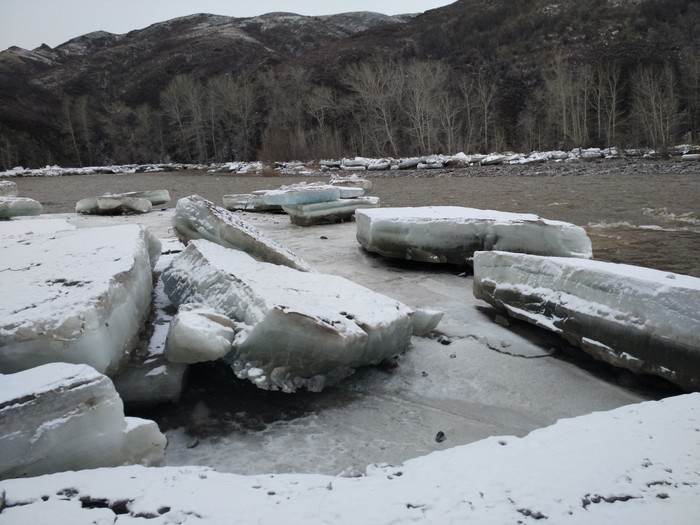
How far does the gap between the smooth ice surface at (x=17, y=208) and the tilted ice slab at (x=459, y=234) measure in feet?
18.0

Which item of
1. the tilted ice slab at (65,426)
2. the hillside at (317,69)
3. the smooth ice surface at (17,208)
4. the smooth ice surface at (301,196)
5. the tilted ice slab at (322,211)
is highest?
the hillside at (317,69)

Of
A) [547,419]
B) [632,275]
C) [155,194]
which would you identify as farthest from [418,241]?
[155,194]

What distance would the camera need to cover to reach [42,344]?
5.86ft

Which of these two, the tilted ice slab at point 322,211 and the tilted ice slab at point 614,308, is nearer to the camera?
the tilted ice slab at point 614,308

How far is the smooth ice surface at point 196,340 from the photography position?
2008 millimetres

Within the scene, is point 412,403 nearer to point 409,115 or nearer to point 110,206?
point 110,206

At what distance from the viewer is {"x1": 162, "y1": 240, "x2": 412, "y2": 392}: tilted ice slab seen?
6.88ft

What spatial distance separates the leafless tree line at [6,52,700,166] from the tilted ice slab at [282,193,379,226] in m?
20.8

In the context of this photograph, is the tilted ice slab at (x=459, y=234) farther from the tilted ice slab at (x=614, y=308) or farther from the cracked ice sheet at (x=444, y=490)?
the cracked ice sheet at (x=444, y=490)

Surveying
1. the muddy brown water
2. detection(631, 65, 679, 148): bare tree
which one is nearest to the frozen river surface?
the muddy brown water

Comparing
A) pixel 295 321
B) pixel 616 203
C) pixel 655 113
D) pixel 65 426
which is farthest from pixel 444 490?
pixel 655 113

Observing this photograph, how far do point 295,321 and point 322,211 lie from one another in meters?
4.68

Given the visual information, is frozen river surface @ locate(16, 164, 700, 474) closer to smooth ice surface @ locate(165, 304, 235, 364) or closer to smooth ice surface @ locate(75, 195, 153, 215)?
smooth ice surface @ locate(165, 304, 235, 364)

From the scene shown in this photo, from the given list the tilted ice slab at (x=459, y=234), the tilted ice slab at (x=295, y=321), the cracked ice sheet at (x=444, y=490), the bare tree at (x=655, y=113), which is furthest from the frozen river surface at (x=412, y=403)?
the bare tree at (x=655, y=113)
